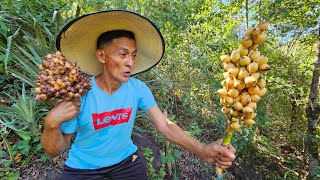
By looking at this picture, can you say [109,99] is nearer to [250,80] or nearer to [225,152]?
[225,152]

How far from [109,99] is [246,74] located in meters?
1.11

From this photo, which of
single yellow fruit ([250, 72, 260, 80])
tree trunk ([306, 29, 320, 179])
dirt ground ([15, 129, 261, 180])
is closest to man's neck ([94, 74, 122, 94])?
single yellow fruit ([250, 72, 260, 80])

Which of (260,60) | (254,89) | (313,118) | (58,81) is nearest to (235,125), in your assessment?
(254,89)

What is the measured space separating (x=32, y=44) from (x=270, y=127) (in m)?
4.37

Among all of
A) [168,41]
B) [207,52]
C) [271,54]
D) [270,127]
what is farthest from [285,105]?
[168,41]

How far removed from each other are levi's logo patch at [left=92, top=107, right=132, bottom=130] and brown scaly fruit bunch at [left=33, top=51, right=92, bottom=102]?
1.81 feet

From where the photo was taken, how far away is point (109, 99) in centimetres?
197

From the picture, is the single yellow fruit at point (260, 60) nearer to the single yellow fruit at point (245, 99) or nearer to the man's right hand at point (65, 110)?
the single yellow fruit at point (245, 99)

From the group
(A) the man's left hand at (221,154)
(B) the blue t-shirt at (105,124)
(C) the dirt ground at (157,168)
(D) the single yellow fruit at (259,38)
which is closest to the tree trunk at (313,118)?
(C) the dirt ground at (157,168)

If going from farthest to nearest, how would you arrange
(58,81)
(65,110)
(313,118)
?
(313,118) < (65,110) < (58,81)

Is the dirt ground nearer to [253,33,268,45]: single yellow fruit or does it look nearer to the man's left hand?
the man's left hand

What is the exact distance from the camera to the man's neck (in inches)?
78.6

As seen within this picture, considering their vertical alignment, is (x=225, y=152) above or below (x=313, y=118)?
above

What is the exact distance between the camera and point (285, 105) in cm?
499
